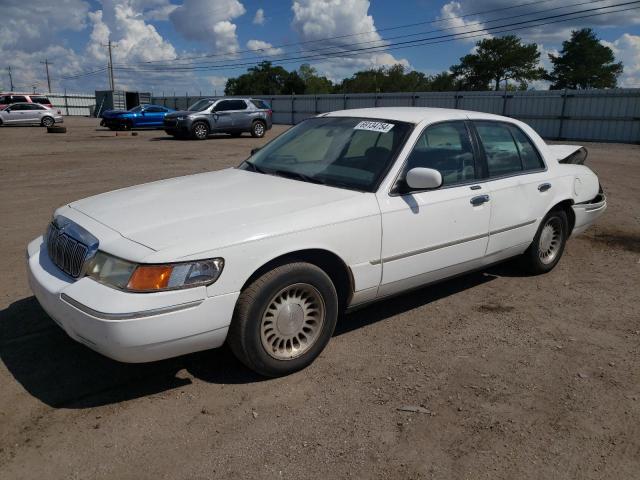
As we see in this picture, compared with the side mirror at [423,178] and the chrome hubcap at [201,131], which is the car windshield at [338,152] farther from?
the chrome hubcap at [201,131]

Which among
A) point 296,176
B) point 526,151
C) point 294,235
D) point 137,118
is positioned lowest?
point 137,118

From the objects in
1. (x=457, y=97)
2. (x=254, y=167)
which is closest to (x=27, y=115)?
(x=457, y=97)

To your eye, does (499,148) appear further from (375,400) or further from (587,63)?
(587,63)

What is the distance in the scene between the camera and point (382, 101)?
3419 centimetres

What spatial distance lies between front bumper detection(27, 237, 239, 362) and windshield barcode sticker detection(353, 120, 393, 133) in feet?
6.08

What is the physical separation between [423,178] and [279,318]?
4.38 feet

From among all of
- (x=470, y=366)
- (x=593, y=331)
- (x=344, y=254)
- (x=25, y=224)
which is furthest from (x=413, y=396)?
(x=25, y=224)

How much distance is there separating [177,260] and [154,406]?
0.90m

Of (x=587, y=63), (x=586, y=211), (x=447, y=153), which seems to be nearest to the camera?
(x=447, y=153)

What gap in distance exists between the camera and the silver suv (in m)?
22.3

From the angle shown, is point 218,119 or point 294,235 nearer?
point 294,235

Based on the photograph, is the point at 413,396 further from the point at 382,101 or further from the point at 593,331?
the point at 382,101

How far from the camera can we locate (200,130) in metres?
22.6

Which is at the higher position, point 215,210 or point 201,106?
point 201,106
